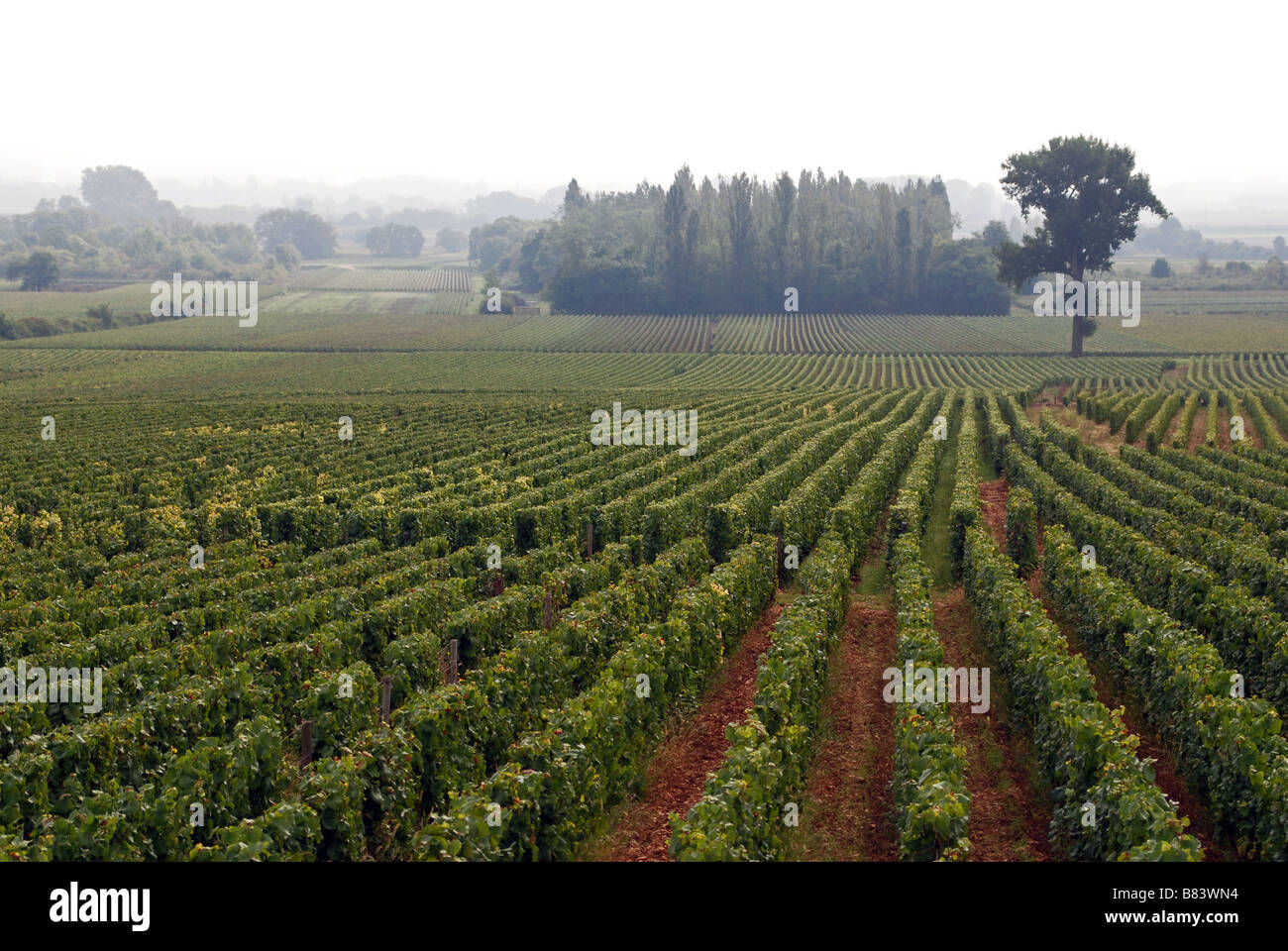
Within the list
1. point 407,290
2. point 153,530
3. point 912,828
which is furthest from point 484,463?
point 407,290

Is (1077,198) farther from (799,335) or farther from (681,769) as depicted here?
(681,769)

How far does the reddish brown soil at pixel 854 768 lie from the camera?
12.1m

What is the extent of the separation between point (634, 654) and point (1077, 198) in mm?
82034

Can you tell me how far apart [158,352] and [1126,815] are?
10505 centimetres

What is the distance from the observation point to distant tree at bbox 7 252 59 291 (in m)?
160

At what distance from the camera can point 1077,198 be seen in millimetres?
83062

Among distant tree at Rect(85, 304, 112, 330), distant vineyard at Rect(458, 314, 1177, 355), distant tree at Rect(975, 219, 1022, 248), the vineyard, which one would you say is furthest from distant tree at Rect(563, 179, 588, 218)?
the vineyard

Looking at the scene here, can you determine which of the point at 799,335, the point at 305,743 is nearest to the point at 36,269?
the point at 799,335

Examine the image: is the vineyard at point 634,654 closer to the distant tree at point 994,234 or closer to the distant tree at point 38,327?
the distant tree at point 38,327

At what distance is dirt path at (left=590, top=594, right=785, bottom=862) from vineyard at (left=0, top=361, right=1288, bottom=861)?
59mm

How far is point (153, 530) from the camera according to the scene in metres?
25.7

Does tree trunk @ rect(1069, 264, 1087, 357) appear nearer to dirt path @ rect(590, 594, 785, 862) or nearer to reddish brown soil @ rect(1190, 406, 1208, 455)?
reddish brown soil @ rect(1190, 406, 1208, 455)
